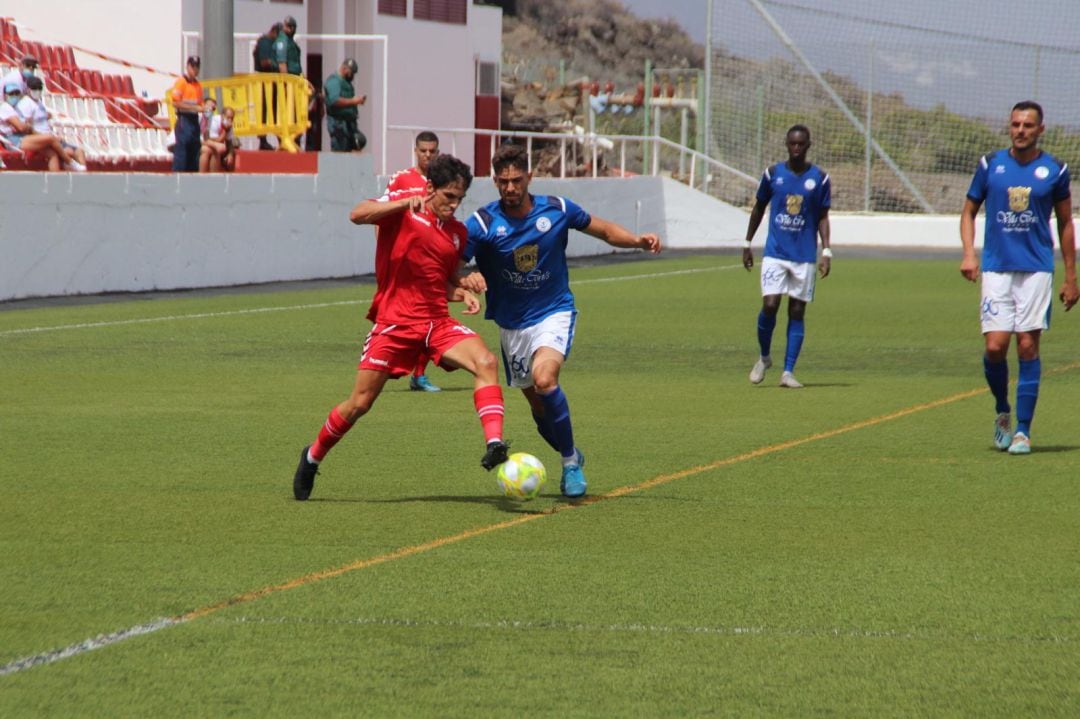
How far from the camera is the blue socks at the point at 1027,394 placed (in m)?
11.0

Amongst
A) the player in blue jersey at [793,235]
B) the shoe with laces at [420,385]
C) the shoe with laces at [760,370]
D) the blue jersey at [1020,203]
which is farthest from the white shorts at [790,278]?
the blue jersey at [1020,203]

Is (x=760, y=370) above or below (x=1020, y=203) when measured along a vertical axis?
below

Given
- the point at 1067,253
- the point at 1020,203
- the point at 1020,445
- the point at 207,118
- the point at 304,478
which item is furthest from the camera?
the point at 207,118

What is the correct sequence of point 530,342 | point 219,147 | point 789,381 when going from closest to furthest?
point 530,342
point 789,381
point 219,147

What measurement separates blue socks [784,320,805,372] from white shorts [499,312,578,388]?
5.96 meters

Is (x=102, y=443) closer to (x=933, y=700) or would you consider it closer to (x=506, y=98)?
(x=933, y=700)

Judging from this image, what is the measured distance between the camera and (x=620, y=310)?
22984mm

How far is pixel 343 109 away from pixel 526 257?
841 inches

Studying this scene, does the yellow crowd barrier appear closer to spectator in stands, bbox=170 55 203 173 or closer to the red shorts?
spectator in stands, bbox=170 55 203 173

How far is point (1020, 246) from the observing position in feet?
35.6

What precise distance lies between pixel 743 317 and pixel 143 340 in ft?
25.1

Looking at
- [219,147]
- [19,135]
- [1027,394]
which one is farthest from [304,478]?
[219,147]

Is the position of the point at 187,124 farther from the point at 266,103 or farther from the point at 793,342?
the point at 793,342

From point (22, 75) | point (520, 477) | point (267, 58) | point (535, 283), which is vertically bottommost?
point (520, 477)
